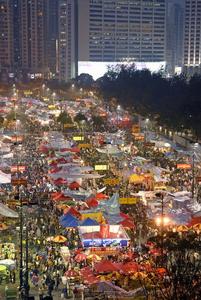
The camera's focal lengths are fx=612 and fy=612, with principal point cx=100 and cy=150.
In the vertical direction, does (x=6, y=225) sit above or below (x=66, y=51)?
below

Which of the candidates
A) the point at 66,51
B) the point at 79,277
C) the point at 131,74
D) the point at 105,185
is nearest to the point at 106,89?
the point at 131,74

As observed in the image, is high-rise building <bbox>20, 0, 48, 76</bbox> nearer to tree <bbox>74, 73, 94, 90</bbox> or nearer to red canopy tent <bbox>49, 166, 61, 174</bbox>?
tree <bbox>74, 73, 94, 90</bbox>

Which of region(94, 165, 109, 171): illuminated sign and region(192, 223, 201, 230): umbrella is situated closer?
region(192, 223, 201, 230): umbrella

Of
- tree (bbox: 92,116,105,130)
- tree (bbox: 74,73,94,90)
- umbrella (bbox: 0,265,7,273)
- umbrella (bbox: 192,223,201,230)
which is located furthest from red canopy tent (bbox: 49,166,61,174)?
tree (bbox: 74,73,94,90)

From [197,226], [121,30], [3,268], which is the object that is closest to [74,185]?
[197,226]

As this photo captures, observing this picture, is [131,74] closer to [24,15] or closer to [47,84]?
[47,84]

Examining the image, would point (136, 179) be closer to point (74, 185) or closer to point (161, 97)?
point (74, 185)

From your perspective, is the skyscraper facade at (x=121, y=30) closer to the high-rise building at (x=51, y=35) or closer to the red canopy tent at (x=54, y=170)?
the high-rise building at (x=51, y=35)
